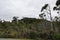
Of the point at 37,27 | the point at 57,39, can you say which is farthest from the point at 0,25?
the point at 57,39

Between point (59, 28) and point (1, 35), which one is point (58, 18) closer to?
point (59, 28)

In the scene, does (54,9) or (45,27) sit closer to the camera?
(45,27)

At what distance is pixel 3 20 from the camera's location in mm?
34094

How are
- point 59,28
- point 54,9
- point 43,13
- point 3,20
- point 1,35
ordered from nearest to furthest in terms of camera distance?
point 1,35
point 59,28
point 3,20
point 54,9
point 43,13

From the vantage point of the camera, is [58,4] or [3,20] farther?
[58,4]

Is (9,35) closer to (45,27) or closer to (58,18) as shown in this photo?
(45,27)

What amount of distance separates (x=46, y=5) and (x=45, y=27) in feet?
55.8

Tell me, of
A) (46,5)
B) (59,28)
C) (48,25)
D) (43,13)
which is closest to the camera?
(59,28)

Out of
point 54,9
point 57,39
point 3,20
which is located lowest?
point 57,39

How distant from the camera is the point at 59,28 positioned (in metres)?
26.4

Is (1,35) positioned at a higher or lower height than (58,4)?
lower

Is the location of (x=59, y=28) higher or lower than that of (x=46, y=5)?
lower

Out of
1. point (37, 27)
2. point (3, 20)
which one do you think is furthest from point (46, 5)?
point (37, 27)

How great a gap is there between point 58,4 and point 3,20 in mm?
12022
